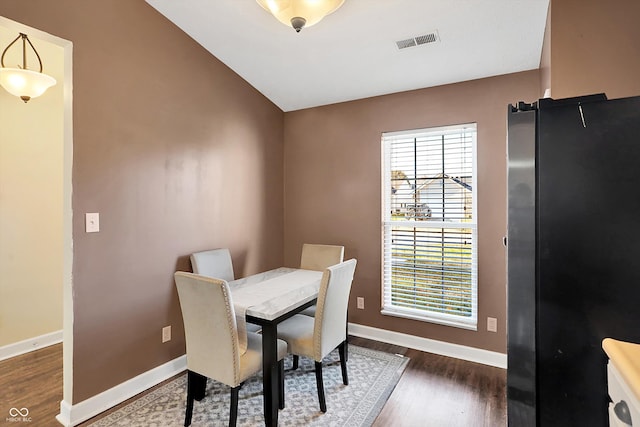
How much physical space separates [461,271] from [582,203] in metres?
2.05

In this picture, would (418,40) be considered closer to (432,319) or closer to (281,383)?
(432,319)

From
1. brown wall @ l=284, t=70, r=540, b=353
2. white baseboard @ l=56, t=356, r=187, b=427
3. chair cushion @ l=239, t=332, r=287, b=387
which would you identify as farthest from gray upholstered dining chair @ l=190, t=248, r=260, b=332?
brown wall @ l=284, t=70, r=540, b=353

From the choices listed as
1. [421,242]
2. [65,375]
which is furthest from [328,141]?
[65,375]

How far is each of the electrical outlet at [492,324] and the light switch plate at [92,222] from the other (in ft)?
10.1

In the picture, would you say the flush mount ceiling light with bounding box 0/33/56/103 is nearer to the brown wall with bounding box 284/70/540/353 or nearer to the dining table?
the dining table

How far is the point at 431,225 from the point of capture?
304 cm

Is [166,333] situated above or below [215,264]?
below

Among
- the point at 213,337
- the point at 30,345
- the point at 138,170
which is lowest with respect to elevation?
the point at 30,345

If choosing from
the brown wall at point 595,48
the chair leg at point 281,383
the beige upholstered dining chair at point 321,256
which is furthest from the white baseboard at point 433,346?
the brown wall at point 595,48

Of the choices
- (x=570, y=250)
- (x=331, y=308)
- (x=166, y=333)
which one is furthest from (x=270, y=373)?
(x=570, y=250)

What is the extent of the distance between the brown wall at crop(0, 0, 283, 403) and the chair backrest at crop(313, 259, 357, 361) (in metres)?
1.28

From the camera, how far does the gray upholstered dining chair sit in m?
2.63

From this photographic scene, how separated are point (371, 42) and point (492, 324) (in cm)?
251

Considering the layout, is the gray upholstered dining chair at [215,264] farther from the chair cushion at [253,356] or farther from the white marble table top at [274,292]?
the chair cushion at [253,356]
